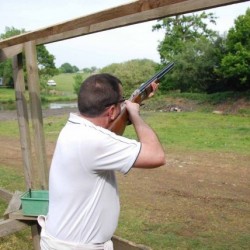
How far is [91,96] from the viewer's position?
2045 millimetres

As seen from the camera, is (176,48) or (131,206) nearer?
(131,206)

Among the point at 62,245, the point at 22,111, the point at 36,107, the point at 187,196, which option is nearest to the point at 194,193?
the point at 187,196

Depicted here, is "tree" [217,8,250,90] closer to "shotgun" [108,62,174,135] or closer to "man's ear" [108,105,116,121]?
"shotgun" [108,62,174,135]

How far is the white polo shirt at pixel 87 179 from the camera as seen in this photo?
2010 mm

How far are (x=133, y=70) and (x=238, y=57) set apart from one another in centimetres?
1211

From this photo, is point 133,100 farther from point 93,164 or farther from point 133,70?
point 133,70

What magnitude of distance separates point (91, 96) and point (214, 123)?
649 inches

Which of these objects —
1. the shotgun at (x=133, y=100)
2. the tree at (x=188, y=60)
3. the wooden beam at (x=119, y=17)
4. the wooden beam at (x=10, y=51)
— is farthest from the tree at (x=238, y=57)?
the shotgun at (x=133, y=100)

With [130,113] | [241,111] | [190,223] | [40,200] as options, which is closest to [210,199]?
[190,223]

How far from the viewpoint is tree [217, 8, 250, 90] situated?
955 inches

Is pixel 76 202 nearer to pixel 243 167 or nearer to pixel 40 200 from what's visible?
pixel 40 200

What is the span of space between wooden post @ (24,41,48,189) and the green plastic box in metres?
0.46

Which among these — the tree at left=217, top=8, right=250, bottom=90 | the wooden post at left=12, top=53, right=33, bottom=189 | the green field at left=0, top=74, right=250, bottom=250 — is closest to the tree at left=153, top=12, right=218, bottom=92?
the tree at left=217, top=8, right=250, bottom=90

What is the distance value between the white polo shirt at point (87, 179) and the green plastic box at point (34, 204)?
1.37 metres
